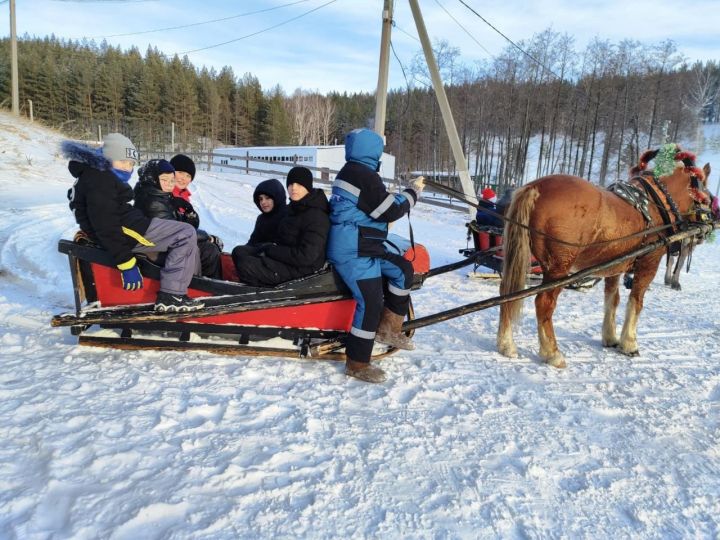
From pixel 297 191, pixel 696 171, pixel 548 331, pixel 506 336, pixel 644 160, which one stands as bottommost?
pixel 506 336

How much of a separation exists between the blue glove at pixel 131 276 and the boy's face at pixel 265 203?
1.36 m

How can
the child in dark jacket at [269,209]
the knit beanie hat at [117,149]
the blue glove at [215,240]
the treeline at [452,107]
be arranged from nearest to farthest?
the knit beanie hat at [117,149] → the blue glove at [215,240] → the child in dark jacket at [269,209] → the treeline at [452,107]

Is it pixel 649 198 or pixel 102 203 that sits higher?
pixel 649 198

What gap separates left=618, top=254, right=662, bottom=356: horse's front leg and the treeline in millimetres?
17104

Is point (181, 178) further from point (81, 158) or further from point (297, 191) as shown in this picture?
point (297, 191)

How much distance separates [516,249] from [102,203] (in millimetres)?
3078

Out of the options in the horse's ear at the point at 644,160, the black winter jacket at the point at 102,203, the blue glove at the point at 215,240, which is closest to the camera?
the black winter jacket at the point at 102,203

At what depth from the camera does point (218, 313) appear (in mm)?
3037

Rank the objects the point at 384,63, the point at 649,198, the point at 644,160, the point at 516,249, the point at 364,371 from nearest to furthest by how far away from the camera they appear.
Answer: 1. the point at 364,371
2. the point at 516,249
3. the point at 649,198
4. the point at 644,160
5. the point at 384,63

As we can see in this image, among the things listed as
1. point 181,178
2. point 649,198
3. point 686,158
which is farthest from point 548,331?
point 181,178

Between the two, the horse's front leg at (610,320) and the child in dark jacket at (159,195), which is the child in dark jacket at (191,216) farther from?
the horse's front leg at (610,320)

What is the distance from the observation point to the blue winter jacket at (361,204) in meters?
3.01

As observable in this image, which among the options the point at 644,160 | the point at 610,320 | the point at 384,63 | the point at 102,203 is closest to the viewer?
the point at 102,203

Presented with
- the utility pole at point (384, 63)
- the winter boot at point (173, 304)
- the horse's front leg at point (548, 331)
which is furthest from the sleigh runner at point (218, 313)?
the utility pole at point (384, 63)
